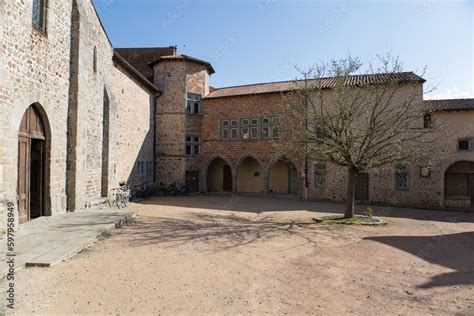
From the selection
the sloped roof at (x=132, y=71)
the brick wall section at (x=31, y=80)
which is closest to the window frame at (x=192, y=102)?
the sloped roof at (x=132, y=71)

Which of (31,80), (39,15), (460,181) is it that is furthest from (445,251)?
(39,15)

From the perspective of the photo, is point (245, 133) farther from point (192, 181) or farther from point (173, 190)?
point (173, 190)

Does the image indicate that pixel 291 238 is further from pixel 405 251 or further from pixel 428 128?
pixel 428 128

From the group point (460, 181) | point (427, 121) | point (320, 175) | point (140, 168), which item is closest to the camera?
point (427, 121)

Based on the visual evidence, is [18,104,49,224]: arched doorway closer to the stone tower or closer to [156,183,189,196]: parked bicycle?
[156,183,189,196]: parked bicycle

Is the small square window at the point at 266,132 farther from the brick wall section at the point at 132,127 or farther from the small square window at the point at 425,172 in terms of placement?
the small square window at the point at 425,172

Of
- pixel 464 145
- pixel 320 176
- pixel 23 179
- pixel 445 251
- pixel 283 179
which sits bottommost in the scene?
pixel 445 251

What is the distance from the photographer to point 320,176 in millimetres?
17453

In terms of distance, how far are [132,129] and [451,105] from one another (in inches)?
639

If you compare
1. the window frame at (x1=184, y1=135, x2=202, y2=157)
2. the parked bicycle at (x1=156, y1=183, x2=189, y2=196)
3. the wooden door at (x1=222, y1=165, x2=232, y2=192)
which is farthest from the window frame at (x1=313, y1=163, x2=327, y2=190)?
the parked bicycle at (x1=156, y1=183, x2=189, y2=196)

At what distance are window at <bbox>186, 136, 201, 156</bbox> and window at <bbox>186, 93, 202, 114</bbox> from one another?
173 centimetres

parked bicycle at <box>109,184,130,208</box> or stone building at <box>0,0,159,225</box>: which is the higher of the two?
stone building at <box>0,0,159,225</box>

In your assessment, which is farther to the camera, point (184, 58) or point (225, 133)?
point (225, 133)

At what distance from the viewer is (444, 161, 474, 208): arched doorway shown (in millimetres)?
15656
